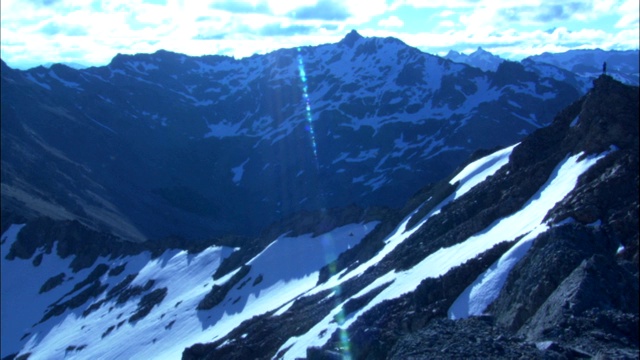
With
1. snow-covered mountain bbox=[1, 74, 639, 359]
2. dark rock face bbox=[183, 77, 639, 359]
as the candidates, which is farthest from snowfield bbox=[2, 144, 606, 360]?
dark rock face bbox=[183, 77, 639, 359]

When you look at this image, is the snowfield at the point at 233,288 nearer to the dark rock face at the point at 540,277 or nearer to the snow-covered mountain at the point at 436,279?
the snow-covered mountain at the point at 436,279

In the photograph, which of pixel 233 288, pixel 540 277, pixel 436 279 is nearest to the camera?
pixel 540 277

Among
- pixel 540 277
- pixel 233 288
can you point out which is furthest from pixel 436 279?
pixel 233 288

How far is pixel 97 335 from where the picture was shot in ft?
260

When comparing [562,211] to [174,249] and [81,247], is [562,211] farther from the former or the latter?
[81,247]

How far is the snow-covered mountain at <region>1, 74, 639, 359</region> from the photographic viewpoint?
23969mm

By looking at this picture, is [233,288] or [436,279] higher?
[233,288]

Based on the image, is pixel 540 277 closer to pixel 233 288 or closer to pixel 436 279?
pixel 436 279

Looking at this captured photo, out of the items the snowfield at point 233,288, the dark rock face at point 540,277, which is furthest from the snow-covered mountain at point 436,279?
the snowfield at point 233,288

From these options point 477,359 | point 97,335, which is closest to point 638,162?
point 477,359

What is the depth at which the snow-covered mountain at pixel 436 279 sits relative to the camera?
78.6 ft

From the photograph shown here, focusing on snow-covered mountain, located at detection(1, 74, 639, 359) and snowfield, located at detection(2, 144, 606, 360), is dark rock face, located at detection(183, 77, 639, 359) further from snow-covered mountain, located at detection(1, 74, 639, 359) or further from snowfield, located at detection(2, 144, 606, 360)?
snowfield, located at detection(2, 144, 606, 360)

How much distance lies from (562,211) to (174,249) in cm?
7584

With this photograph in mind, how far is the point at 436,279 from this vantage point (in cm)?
3384
